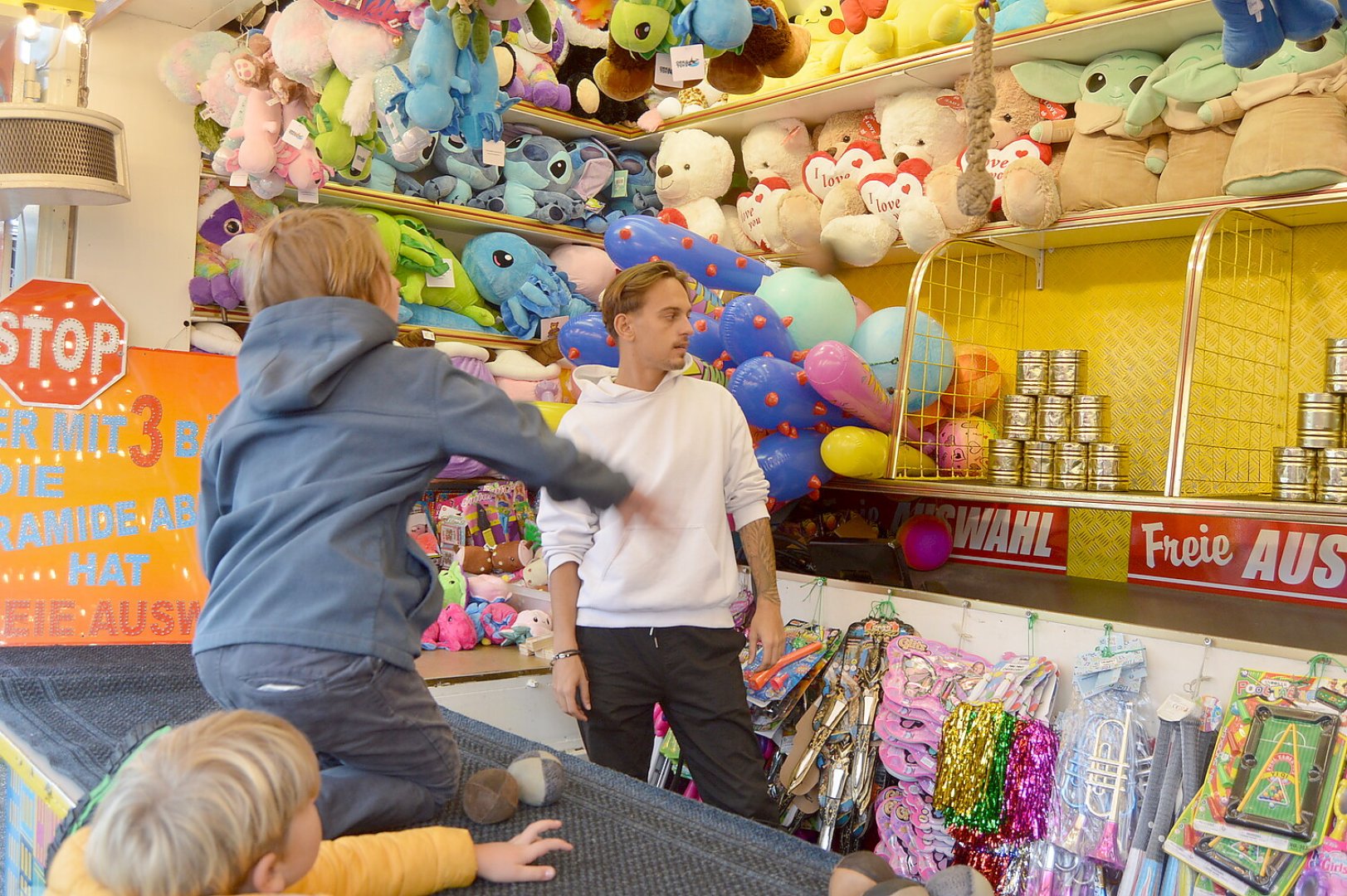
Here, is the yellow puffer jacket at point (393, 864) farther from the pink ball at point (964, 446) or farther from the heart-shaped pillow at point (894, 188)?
the heart-shaped pillow at point (894, 188)

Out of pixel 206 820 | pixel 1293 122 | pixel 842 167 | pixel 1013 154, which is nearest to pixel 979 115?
pixel 1293 122

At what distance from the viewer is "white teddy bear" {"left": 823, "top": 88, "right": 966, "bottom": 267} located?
3.30 metres

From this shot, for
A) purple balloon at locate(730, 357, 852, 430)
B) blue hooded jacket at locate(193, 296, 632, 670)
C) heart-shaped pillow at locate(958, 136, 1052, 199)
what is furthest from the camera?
heart-shaped pillow at locate(958, 136, 1052, 199)

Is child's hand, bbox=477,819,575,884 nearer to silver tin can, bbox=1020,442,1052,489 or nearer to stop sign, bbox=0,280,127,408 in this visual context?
silver tin can, bbox=1020,442,1052,489

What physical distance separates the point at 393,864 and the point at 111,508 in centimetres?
234

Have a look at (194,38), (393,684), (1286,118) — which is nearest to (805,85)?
(1286,118)

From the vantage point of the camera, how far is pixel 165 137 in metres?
3.46

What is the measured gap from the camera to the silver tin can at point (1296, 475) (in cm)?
248

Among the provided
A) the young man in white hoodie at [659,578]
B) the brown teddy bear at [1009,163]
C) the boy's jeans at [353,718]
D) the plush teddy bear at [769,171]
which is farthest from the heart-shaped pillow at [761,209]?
the boy's jeans at [353,718]

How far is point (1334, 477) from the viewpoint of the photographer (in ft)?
7.92

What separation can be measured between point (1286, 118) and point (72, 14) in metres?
3.13

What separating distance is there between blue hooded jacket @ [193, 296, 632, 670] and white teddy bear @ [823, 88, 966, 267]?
6.92 feet

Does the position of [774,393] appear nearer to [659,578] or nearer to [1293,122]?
[659,578]

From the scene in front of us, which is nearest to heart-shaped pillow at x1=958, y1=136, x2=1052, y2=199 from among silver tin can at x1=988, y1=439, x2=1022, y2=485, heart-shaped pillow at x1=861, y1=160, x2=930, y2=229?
heart-shaped pillow at x1=861, y1=160, x2=930, y2=229
